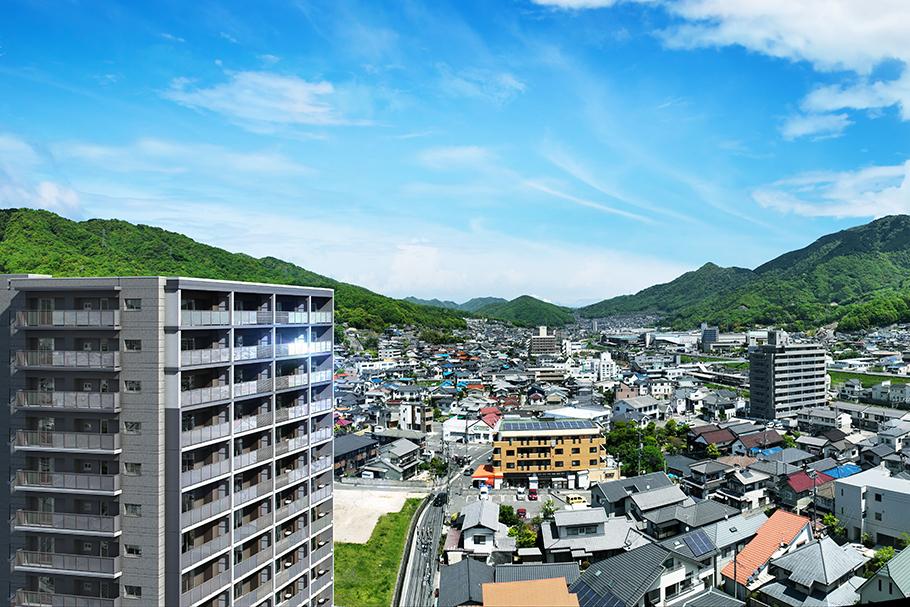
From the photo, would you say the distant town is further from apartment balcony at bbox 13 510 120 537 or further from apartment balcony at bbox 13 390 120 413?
apartment balcony at bbox 13 390 120 413

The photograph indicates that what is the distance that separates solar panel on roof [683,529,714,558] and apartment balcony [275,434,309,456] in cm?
1013

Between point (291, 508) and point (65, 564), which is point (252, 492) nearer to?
point (291, 508)

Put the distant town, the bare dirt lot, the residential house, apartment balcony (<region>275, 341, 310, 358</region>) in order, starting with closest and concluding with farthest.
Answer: apartment balcony (<region>275, 341, 310, 358</region>)
the residential house
the distant town
the bare dirt lot

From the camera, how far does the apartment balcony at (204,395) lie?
7680 millimetres

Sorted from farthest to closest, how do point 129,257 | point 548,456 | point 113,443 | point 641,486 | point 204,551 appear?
point 129,257 → point 548,456 → point 641,486 → point 204,551 → point 113,443

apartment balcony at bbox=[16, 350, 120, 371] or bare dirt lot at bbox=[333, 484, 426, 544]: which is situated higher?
apartment balcony at bbox=[16, 350, 120, 371]

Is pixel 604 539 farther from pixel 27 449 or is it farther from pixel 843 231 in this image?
pixel 843 231

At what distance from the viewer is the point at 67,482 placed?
759 cm

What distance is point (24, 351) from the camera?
7.70 meters

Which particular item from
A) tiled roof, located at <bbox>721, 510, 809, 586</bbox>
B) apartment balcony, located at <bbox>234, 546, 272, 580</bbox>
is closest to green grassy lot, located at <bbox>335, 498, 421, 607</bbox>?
apartment balcony, located at <bbox>234, 546, 272, 580</bbox>

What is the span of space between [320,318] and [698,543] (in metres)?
11.2

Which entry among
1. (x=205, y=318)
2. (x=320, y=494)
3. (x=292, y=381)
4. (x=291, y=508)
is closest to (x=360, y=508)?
(x=320, y=494)

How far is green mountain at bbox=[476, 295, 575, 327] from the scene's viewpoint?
15238 centimetres

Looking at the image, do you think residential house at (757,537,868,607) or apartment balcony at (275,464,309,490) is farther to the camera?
residential house at (757,537,868,607)
